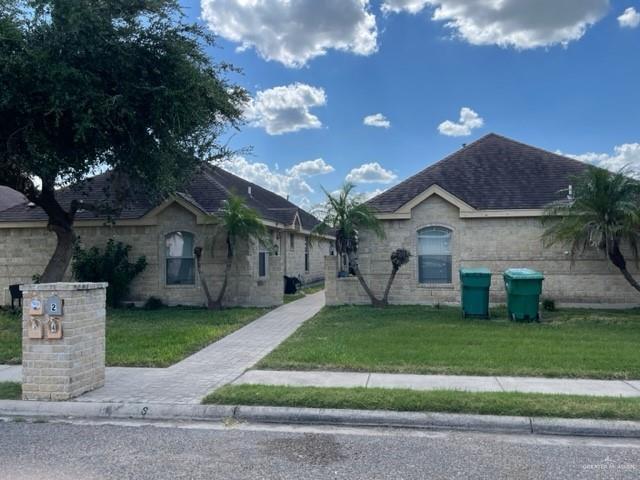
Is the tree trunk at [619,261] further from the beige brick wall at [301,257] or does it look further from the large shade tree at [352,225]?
the beige brick wall at [301,257]

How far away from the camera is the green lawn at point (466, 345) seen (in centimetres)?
833

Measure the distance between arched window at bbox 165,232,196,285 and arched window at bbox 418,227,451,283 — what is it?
7.36 meters

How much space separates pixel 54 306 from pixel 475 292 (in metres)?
10.2

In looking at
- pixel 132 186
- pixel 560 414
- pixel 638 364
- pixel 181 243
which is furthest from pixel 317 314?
pixel 560 414

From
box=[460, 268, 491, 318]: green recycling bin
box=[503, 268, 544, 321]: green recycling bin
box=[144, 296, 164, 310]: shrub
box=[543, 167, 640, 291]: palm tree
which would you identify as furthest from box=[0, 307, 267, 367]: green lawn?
box=[543, 167, 640, 291]: palm tree

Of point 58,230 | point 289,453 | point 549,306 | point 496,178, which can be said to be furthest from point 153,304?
point 289,453

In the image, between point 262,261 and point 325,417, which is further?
point 262,261

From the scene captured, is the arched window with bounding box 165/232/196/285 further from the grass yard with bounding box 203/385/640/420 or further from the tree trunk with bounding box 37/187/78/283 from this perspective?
the grass yard with bounding box 203/385/640/420

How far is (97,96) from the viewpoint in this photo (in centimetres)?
1260

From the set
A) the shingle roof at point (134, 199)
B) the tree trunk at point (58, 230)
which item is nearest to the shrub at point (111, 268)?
the shingle roof at point (134, 199)

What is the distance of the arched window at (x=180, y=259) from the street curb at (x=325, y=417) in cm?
1083

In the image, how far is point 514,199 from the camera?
16.5 metres

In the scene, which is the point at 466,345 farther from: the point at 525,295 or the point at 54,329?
the point at 54,329

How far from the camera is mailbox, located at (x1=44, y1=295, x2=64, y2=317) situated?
6.91 metres
